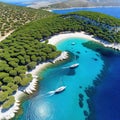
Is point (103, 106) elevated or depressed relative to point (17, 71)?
depressed

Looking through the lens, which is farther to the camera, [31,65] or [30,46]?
[30,46]

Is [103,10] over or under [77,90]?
over

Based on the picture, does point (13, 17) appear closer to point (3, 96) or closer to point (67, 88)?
point (67, 88)

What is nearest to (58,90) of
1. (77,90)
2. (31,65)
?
(77,90)

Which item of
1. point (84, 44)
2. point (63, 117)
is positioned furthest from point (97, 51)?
point (63, 117)

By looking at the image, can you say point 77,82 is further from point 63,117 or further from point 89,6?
point 89,6

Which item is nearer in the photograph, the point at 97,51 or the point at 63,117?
the point at 63,117

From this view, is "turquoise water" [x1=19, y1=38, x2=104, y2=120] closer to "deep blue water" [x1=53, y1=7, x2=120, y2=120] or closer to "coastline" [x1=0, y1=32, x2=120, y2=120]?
"coastline" [x1=0, y1=32, x2=120, y2=120]
